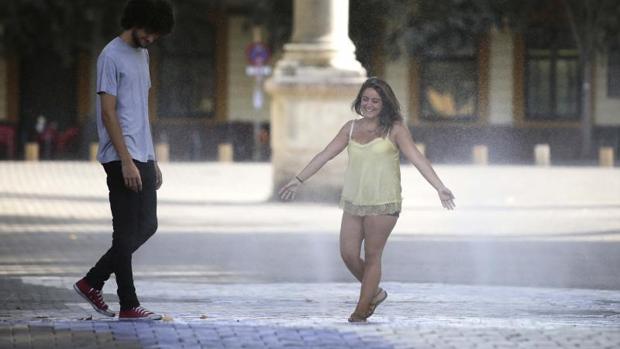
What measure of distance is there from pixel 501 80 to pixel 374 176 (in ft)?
113

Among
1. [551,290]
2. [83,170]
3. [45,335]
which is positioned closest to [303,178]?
[45,335]

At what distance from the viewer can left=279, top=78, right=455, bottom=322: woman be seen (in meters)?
9.62

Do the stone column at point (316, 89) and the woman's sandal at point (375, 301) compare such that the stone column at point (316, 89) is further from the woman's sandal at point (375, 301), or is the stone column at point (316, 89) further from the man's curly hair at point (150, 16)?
the man's curly hair at point (150, 16)

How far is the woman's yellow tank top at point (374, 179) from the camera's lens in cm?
962

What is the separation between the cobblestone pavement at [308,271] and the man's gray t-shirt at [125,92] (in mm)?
881

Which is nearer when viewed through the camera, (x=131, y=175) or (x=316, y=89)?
(x=131, y=175)

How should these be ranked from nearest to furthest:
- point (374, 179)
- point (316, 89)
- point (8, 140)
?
point (374, 179), point (316, 89), point (8, 140)

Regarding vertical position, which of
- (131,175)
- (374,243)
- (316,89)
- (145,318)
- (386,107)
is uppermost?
(386,107)

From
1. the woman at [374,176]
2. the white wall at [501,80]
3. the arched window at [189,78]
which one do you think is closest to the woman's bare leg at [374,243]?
the woman at [374,176]

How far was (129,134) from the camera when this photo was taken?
9.34 m

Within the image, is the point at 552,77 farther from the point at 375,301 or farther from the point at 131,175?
the point at 131,175

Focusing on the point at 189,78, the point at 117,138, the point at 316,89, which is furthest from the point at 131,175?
the point at 189,78

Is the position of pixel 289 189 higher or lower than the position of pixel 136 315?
higher

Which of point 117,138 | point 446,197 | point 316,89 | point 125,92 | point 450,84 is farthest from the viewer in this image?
point 450,84
